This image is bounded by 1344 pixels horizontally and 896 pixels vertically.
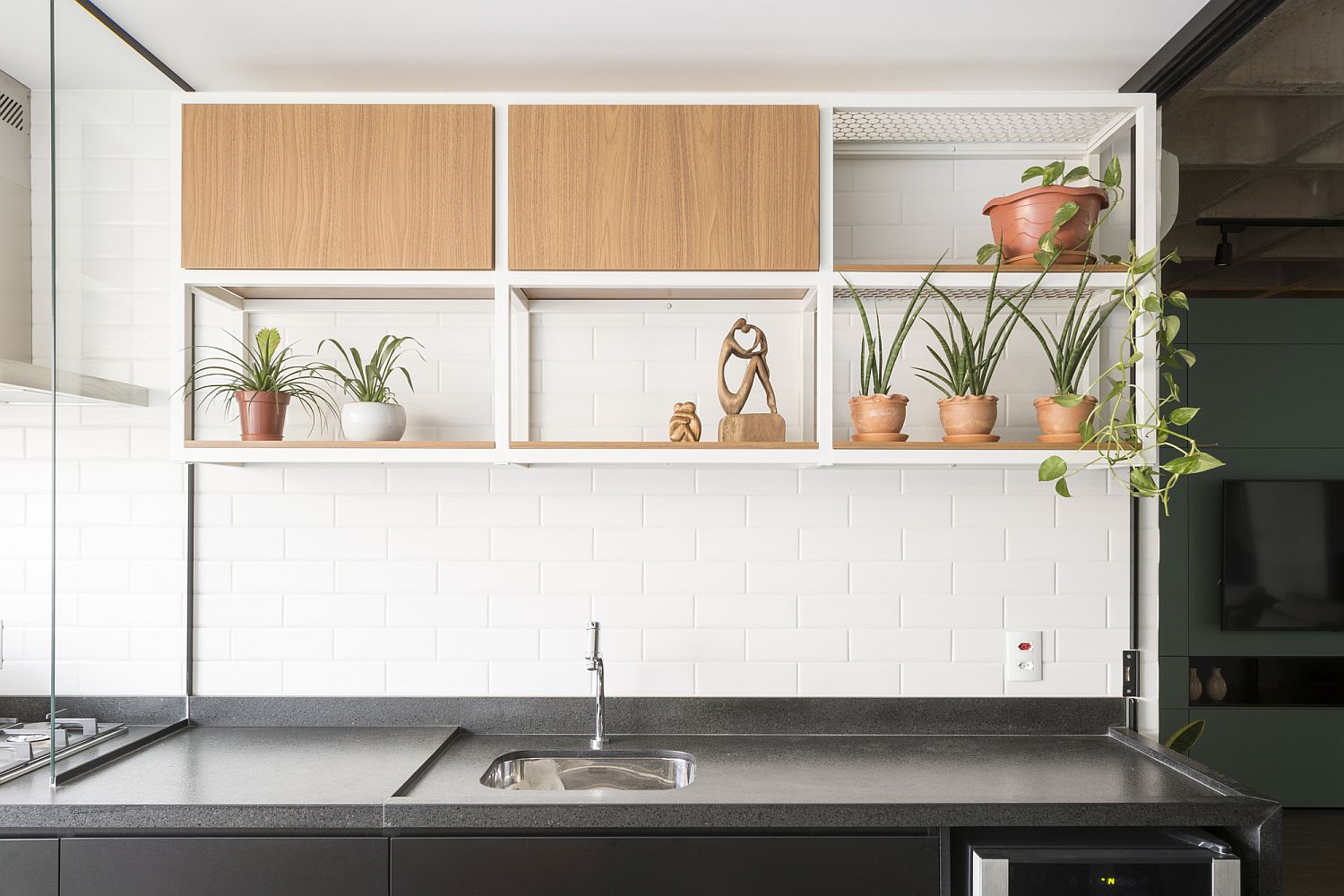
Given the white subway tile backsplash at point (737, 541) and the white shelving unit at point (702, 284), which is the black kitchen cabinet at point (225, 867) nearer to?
the white shelving unit at point (702, 284)

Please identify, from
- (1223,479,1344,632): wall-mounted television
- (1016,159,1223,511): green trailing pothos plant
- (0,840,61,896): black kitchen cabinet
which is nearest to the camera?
(0,840,61,896): black kitchen cabinet

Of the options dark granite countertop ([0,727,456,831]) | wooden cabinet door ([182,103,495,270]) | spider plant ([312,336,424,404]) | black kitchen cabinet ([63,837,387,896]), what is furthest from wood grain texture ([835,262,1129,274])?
black kitchen cabinet ([63,837,387,896])

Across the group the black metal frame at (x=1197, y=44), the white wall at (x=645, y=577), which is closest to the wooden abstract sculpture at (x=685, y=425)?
the white wall at (x=645, y=577)

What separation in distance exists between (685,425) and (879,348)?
0.49 metres

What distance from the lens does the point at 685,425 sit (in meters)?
1.95

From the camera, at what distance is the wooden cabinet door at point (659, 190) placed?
190 cm

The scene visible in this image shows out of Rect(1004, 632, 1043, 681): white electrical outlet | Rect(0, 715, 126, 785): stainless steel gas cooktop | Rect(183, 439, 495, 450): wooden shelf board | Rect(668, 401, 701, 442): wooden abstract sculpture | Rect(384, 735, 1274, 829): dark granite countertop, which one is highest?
Rect(668, 401, 701, 442): wooden abstract sculpture

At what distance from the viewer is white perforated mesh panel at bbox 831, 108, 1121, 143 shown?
1.98m

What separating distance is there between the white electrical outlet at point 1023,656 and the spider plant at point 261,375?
5.83ft

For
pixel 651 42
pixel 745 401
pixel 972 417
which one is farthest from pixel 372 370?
pixel 972 417

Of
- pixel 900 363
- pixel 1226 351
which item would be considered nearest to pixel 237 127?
pixel 900 363

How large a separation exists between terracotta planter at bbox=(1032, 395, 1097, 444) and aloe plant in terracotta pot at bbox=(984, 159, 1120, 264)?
1.02 ft

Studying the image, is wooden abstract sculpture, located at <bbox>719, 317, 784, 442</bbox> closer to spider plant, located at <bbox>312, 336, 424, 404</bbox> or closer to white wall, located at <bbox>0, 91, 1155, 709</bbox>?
white wall, located at <bbox>0, 91, 1155, 709</bbox>

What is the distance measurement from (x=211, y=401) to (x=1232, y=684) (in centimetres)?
341
